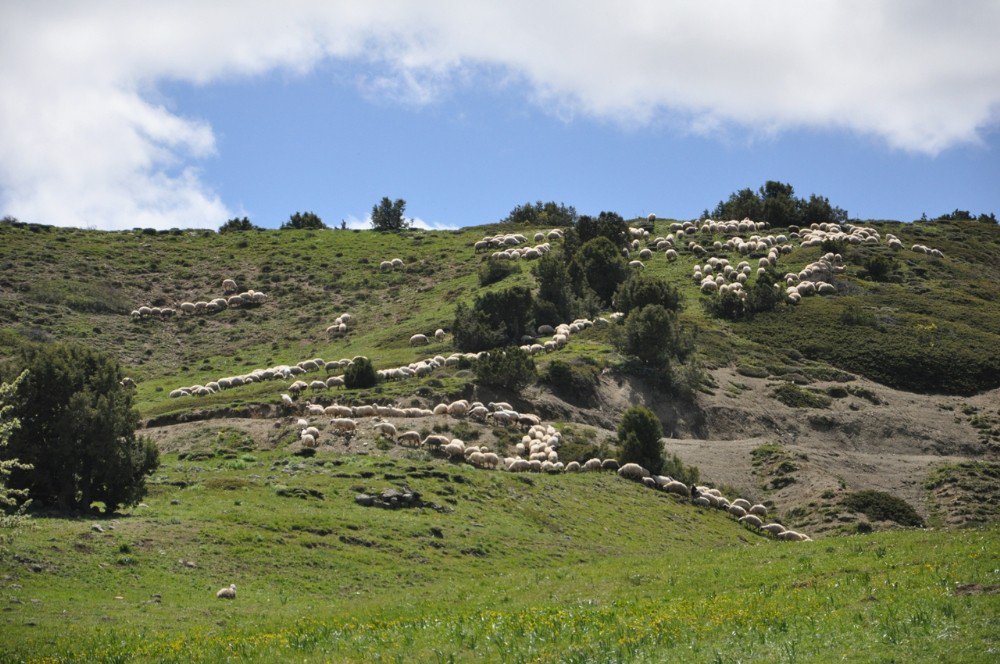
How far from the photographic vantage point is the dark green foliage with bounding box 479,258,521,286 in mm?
98438

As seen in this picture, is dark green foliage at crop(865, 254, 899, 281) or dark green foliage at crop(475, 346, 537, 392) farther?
dark green foliage at crop(865, 254, 899, 281)

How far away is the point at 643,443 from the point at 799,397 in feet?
69.1

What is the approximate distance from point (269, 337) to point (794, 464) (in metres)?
50.9

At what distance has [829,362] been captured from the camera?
80750mm

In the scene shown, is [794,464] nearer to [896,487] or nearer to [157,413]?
[896,487]

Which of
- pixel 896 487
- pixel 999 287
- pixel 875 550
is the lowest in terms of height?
pixel 896 487

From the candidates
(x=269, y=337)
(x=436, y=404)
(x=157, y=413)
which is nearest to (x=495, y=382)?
(x=436, y=404)

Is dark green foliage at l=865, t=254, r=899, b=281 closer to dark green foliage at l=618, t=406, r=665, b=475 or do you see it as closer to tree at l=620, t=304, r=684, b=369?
tree at l=620, t=304, r=684, b=369

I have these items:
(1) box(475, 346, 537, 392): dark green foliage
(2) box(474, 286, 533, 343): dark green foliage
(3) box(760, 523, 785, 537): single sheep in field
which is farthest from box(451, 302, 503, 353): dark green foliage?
(3) box(760, 523, 785, 537): single sheep in field

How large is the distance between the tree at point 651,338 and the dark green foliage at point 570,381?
207 inches

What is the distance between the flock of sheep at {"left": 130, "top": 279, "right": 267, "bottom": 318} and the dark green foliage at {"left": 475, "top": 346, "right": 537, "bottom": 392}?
138ft

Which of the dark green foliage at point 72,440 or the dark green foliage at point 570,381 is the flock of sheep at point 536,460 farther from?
the dark green foliage at point 72,440

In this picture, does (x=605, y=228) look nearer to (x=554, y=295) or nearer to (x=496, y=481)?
(x=554, y=295)

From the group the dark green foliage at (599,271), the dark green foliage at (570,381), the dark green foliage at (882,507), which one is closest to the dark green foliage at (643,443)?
the dark green foliage at (882,507)
